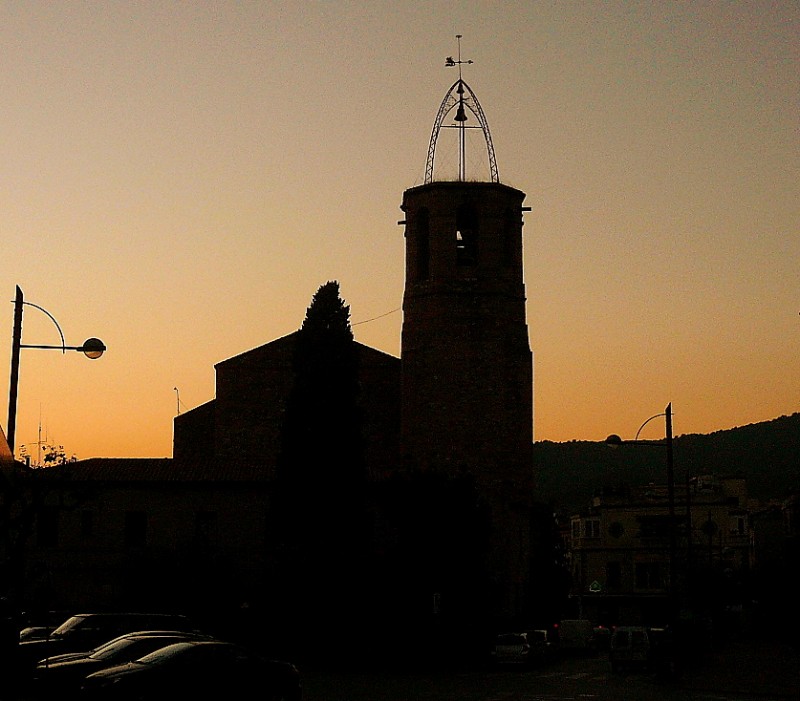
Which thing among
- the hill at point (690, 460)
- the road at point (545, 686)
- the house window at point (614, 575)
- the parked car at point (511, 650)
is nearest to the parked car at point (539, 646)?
the parked car at point (511, 650)

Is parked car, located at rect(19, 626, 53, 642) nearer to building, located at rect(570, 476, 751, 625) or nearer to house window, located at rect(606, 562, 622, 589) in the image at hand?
building, located at rect(570, 476, 751, 625)

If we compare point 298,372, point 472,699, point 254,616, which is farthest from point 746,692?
point 298,372

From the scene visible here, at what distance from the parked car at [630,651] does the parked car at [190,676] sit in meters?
23.2

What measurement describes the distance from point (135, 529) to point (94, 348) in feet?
102

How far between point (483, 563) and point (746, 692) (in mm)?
20856

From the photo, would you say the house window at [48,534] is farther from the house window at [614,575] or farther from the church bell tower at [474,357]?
the house window at [614,575]

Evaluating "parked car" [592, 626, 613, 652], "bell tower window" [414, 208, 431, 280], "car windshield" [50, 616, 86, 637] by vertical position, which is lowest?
"parked car" [592, 626, 613, 652]

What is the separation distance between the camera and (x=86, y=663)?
22.4 meters

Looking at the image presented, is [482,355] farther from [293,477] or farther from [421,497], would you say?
[293,477]

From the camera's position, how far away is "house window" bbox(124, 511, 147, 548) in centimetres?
5406

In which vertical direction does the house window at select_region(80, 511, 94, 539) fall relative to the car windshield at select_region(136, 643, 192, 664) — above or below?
above

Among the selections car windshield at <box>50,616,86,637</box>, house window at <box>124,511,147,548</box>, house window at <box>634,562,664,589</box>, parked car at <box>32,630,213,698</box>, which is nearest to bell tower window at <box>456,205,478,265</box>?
house window at <box>124,511,147,548</box>

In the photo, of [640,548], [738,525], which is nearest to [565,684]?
[640,548]

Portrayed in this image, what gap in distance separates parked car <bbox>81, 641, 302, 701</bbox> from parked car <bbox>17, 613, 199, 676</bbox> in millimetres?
4557
